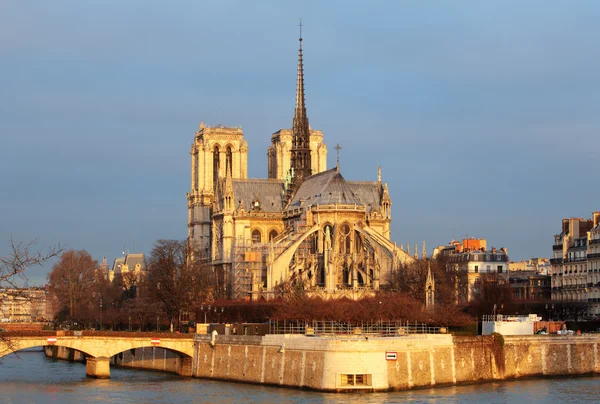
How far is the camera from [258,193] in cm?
11212

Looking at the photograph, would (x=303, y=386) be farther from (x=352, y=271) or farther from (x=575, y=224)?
(x=575, y=224)

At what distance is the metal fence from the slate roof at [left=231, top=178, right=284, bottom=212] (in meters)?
43.5

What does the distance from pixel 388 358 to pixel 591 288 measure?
1632 inches

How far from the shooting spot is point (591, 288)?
3585 inches

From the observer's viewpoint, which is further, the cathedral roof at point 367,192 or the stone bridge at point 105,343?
the cathedral roof at point 367,192

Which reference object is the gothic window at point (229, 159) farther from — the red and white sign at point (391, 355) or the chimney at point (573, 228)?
the red and white sign at point (391, 355)

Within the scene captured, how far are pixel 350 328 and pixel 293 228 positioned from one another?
4153 centimetres

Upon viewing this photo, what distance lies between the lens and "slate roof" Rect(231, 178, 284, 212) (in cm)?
11100

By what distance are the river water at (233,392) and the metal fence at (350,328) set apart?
202 inches

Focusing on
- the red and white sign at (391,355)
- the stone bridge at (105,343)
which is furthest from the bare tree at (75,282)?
the red and white sign at (391,355)

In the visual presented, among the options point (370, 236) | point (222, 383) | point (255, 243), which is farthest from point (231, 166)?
point (222, 383)

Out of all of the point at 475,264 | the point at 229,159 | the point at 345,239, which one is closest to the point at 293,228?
the point at 345,239

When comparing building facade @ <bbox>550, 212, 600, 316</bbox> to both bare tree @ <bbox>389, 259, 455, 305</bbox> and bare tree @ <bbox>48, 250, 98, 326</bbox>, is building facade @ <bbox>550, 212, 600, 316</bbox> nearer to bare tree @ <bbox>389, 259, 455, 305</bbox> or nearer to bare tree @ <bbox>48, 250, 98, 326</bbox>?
bare tree @ <bbox>389, 259, 455, 305</bbox>

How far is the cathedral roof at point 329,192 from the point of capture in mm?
102312
